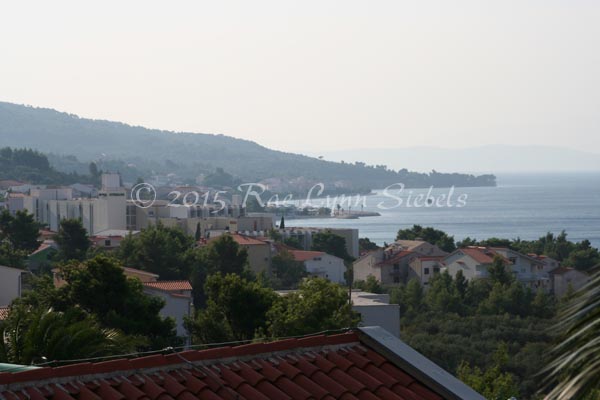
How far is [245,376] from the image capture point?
15.1 feet

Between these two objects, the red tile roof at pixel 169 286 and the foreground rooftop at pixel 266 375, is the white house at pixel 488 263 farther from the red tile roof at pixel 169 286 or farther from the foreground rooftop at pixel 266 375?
the foreground rooftop at pixel 266 375

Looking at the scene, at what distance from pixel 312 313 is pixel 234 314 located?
239cm

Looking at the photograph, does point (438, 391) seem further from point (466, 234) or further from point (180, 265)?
point (466, 234)

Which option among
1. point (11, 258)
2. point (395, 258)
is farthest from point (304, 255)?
point (11, 258)

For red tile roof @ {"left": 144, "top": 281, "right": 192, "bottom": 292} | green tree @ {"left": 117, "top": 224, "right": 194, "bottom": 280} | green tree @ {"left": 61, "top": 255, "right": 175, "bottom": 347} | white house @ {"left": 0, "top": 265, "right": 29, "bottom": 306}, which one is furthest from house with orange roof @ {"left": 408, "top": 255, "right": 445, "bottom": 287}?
green tree @ {"left": 61, "top": 255, "right": 175, "bottom": 347}

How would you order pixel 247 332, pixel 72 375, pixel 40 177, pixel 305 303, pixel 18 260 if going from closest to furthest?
pixel 72 375
pixel 305 303
pixel 247 332
pixel 18 260
pixel 40 177

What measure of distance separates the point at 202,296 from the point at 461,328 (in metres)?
8.93

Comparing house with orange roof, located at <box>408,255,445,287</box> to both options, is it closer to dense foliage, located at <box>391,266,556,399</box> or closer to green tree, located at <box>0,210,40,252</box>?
dense foliage, located at <box>391,266,556,399</box>

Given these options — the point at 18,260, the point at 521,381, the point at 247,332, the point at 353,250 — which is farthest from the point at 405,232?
the point at 247,332

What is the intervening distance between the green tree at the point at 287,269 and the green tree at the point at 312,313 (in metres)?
32.3

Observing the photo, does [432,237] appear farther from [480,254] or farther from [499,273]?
[499,273]

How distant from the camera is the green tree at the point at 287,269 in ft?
176

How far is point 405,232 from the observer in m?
74.6

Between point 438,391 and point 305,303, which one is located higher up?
point 438,391
